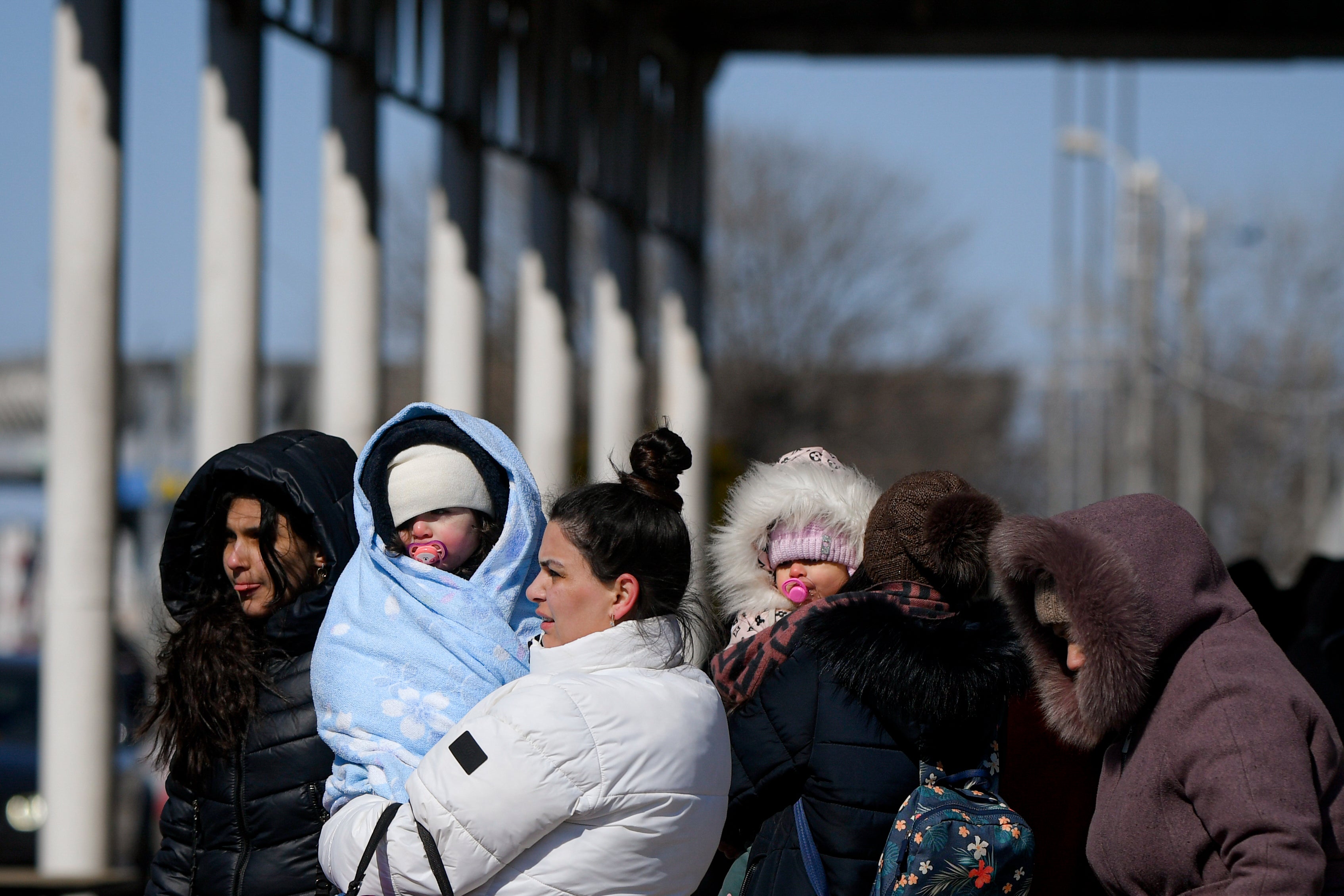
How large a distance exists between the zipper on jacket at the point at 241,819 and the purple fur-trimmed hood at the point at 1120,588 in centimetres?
147

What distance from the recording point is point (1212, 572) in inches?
119

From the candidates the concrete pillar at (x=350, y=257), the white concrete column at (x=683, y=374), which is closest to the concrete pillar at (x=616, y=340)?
the white concrete column at (x=683, y=374)


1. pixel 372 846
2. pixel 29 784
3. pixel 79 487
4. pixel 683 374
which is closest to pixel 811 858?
pixel 372 846

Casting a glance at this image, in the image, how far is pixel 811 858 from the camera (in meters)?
3.07

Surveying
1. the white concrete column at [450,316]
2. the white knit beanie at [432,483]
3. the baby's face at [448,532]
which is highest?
the white concrete column at [450,316]

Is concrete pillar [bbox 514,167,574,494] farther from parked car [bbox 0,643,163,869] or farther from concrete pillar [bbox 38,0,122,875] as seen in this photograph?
concrete pillar [bbox 38,0,122,875]

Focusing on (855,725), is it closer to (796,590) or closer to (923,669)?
(923,669)

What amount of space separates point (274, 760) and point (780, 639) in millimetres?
982

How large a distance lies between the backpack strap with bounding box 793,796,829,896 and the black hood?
985 millimetres

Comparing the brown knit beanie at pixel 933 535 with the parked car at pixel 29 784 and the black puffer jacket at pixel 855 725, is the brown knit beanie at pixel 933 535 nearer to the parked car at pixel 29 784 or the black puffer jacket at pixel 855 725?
the black puffer jacket at pixel 855 725

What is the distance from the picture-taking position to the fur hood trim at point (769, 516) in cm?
344

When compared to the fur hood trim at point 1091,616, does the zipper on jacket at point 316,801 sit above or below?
below

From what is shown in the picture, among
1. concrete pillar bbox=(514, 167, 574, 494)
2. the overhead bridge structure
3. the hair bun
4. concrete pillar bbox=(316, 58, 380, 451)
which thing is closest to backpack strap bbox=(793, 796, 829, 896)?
the hair bun

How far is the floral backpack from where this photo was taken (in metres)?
2.99
